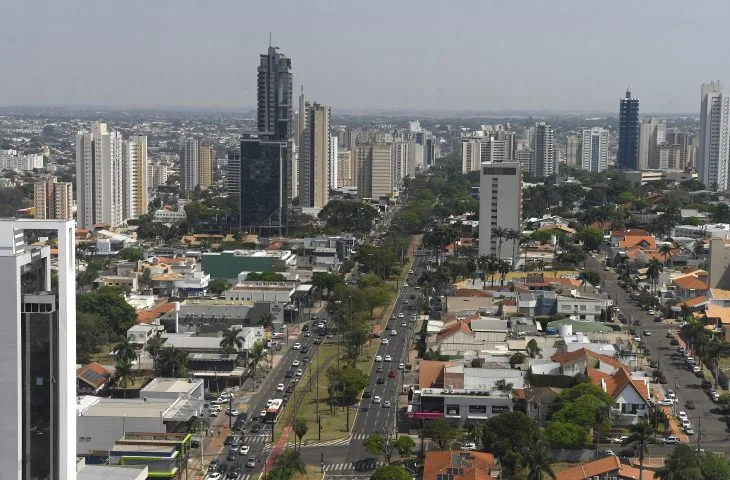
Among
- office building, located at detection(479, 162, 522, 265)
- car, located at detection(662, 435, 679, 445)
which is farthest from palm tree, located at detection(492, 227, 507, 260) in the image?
car, located at detection(662, 435, 679, 445)

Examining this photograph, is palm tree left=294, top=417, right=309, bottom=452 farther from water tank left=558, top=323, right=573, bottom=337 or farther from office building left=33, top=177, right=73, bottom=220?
office building left=33, top=177, right=73, bottom=220

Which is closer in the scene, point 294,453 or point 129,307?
point 294,453

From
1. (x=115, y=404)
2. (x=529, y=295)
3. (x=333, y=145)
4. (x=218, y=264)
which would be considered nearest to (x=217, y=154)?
(x=333, y=145)

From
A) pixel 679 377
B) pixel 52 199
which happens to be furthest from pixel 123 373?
pixel 52 199

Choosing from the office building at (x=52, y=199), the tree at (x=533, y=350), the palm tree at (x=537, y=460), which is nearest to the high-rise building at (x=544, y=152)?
the office building at (x=52, y=199)

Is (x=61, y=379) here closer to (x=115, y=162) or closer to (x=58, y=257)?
(x=58, y=257)

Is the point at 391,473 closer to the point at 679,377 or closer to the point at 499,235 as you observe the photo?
the point at 679,377
